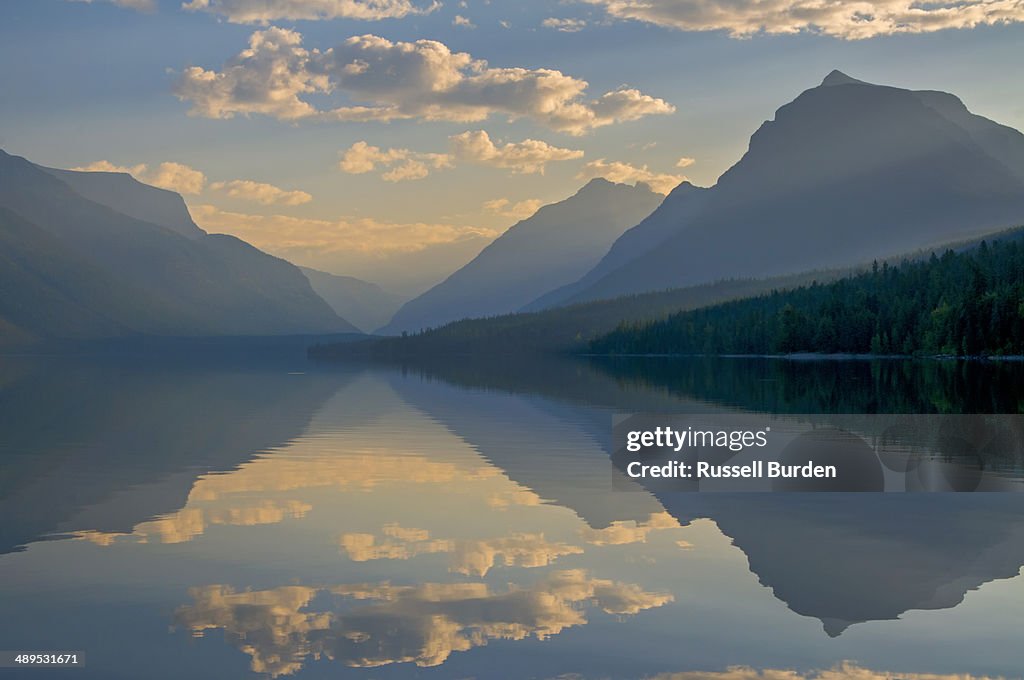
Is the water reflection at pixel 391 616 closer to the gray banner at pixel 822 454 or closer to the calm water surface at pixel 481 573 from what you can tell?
the calm water surface at pixel 481 573

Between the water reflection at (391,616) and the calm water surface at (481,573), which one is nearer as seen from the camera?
the calm water surface at (481,573)

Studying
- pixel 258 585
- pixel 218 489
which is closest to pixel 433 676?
pixel 258 585

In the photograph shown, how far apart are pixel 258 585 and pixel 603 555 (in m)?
10.9

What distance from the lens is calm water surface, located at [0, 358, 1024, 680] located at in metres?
24.4

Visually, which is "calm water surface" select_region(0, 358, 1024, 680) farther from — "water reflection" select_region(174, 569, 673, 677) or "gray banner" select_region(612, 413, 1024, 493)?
"gray banner" select_region(612, 413, 1024, 493)

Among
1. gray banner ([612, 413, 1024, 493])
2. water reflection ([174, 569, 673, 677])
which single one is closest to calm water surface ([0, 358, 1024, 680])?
water reflection ([174, 569, 673, 677])

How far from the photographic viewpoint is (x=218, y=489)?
49.6m

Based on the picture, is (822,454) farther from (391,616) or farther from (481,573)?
(391,616)

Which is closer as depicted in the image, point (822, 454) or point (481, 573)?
point (481, 573)

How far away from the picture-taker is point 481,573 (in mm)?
32156

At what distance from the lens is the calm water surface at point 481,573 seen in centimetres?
2444

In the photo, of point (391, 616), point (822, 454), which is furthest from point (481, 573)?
point (822, 454)

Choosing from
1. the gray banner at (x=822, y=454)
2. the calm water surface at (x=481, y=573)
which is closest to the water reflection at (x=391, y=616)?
the calm water surface at (x=481, y=573)

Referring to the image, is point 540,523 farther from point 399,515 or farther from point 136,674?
point 136,674
